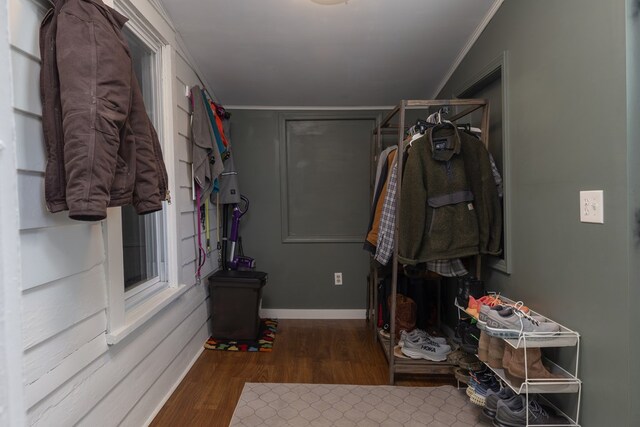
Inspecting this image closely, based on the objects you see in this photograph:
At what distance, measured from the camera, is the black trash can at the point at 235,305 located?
112 inches

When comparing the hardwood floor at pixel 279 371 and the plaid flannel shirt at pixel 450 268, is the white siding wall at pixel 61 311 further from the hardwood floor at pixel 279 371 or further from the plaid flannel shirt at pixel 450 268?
the plaid flannel shirt at pixel 450 268

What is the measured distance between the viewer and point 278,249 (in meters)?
3.59

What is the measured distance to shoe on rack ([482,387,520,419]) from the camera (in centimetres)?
165

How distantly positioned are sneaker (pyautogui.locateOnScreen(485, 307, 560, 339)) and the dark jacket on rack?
446 mm

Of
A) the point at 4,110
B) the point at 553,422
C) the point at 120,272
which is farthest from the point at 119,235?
the point at 553,422

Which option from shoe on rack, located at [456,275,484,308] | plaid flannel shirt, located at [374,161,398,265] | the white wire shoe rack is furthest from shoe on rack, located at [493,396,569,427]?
plaid flannel shirt, located at [374,161,398,265]

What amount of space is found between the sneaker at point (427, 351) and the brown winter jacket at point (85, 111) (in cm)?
188

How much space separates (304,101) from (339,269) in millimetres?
1657

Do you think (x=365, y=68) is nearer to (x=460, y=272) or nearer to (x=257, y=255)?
(x=460, y=272)

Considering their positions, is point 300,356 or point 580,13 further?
point 300,356

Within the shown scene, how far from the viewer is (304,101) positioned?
3387 millimetres

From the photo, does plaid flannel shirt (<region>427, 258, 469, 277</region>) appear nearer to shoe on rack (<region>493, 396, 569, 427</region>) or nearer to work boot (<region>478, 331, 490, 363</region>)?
work boot (<region>478, 331, 490, 363</region>)

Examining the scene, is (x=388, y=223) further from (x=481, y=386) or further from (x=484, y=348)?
(x=481, y=386)

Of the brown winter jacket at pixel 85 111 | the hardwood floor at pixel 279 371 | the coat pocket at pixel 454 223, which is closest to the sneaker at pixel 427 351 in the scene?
the hardwood floor at pixel 279 371
